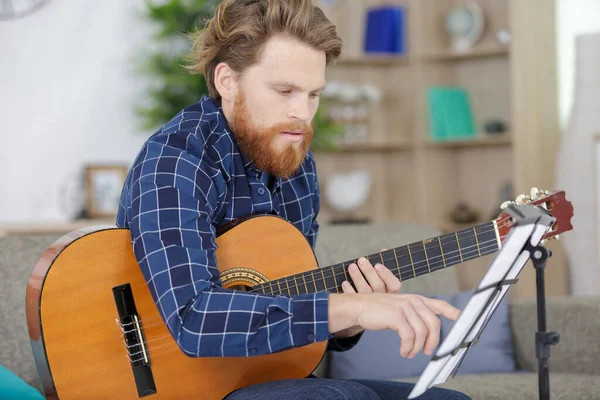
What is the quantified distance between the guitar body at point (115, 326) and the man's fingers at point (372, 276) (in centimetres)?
18

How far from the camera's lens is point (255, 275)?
1627 mm

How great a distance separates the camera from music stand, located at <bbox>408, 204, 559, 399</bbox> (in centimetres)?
110

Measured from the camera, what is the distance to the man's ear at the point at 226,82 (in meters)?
1.67

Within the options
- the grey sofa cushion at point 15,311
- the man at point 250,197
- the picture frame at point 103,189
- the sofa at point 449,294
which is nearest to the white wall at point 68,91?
the picture frame at point 103,189

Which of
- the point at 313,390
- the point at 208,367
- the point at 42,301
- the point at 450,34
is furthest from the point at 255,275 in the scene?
the point at 450,34

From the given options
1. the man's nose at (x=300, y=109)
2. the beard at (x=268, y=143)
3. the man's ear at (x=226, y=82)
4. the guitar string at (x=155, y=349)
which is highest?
the man's ear at (x=226, y=82)

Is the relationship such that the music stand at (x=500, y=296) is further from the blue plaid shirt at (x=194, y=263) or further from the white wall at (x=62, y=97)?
the white wall at (x=62, y=97)

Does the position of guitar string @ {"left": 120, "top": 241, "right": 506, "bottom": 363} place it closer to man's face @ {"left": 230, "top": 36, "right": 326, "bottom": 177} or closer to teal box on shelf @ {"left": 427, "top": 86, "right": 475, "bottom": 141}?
man's face @ {"left": 230, "top": 36, "right": 326, "bottom": 177}

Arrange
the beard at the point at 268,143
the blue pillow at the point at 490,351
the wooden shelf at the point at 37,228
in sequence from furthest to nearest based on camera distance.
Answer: the wooden shelf at the point at 37,228
the blue pillow at the point at 490,351
the beard at the point at 268,143

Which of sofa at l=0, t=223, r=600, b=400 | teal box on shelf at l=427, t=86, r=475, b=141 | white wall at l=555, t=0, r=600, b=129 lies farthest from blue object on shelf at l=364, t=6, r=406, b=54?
sofa at l=0, t=223, r=600, b=400

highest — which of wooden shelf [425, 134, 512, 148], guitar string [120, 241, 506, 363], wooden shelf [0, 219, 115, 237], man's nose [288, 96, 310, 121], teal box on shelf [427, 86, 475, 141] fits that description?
man's nose [288, 96, 310, 121]

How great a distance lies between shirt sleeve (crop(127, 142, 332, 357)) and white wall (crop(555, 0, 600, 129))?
303 cm

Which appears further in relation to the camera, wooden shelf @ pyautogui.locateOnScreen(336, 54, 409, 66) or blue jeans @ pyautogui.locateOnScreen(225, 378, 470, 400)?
wooden shelf @ pyautogui.locateOnScreen(336, 54, 409, 66)

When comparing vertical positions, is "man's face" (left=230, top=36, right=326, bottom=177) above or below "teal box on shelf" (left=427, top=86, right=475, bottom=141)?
above
